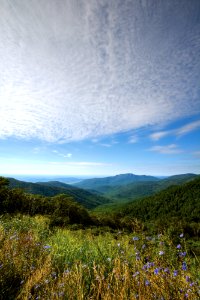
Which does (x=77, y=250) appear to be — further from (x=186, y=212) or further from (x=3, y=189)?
(x=186, y=212)

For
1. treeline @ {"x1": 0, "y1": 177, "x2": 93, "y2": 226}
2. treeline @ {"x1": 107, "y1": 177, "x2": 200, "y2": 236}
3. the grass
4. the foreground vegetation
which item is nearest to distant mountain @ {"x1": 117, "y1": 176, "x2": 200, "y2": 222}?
treeline @ {"x1": 107, "y1": 177, "x2": 200, "y2": 236}

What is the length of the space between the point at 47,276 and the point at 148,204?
379ft

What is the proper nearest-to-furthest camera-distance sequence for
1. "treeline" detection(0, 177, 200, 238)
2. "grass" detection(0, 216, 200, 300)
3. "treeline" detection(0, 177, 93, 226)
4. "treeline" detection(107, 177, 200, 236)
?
1. "grass" detection(0, 216, 200, 300)
2. "treeline" detection(0, 177, 200, 238)
3. "treeline" detection(0, 177, 93, 226)
4. "treeline" detection(107, 177, 200, 236)

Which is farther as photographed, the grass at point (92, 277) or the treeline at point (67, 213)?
the treeline at point (67, 213)

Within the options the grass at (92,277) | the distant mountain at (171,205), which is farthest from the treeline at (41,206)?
the distant mountain at (171,205)

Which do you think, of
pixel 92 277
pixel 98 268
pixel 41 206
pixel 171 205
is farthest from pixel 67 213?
pixel 171 205

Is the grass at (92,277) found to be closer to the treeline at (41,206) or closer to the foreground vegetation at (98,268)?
the foreground vegetation at (98,268)

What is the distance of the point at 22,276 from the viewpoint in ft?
8.79

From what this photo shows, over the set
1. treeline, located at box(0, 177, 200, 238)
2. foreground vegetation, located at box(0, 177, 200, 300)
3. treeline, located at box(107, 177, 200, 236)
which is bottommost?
treeline, located at box(107, 177, 200, 236)

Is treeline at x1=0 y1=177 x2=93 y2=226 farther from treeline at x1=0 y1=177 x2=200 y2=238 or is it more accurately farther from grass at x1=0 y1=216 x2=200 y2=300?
grass at x1=0 y1=216 x2=200 y2=300

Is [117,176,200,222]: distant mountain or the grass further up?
the grass

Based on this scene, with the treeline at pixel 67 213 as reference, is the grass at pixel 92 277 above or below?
above

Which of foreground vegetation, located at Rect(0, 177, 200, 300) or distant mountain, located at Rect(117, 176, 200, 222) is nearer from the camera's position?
foreground vegetation, located at Rect(0, 177, 200, 300)

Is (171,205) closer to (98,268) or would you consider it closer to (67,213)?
(67,213)
